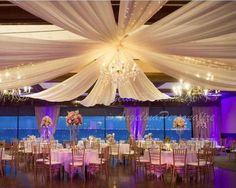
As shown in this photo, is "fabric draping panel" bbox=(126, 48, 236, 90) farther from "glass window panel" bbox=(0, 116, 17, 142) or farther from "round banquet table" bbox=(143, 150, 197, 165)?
"glass window panel" bbox=(0, 116, 17, 142)

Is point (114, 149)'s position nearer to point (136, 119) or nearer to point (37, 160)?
point (37, 160)

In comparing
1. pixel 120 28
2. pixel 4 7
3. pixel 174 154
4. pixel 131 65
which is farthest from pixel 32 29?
pixel 174 154

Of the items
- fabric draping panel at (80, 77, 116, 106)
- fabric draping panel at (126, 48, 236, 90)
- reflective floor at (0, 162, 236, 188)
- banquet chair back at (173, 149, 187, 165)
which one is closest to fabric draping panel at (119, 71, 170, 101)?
fabric draping panel at (80, 77, 116, 106)

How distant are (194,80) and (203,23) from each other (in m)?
2.60

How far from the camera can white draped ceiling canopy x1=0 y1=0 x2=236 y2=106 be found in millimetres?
3260

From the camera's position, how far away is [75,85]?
6.52 m

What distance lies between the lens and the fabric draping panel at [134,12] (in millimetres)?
3268

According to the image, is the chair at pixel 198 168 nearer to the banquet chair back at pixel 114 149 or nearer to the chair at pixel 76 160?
the chair at pixel 76 160

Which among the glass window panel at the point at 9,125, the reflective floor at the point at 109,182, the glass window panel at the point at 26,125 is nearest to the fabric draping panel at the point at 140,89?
the reflective floor at the point at 109,182

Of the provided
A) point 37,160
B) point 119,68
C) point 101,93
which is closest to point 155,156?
point 101,93

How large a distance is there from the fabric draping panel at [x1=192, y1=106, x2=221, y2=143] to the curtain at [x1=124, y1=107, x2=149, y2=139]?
2.60 metres

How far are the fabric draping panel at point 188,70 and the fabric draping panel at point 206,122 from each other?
41.7 feet

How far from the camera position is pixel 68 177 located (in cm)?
967

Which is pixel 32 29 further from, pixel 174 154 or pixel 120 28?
pixel 174 154
